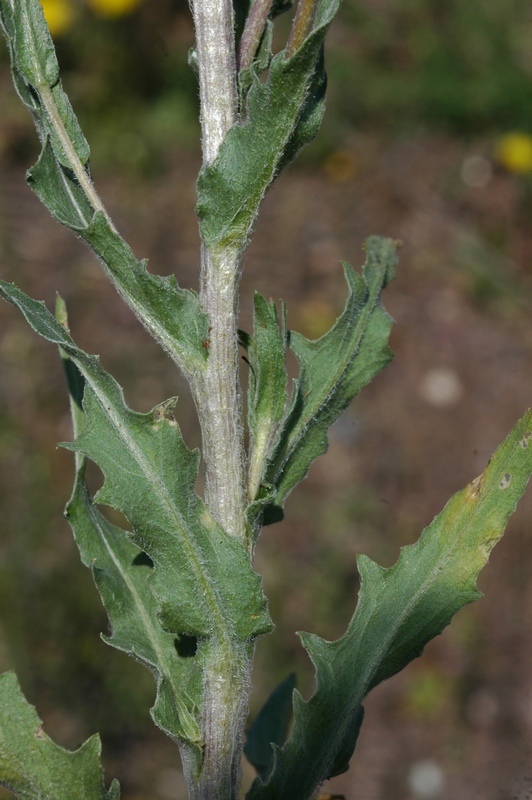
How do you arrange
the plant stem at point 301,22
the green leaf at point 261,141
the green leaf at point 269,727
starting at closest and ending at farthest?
the green leaf at point 261,141 → the plant stem at point 301,22 → the green leaf at point 269,727

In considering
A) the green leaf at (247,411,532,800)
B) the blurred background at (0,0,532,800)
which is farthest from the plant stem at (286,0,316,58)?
the blurred background at (0,0,532,800)

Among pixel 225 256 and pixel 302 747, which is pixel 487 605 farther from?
pixel 225 256

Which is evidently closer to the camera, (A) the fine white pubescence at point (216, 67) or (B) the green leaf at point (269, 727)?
(A) the fine white pubescence at point (216, 67)

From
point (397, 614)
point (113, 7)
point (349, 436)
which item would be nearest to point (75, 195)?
point (397, 614)

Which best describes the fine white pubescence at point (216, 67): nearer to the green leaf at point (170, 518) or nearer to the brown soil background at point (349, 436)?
the green leaf at point (170, 518)

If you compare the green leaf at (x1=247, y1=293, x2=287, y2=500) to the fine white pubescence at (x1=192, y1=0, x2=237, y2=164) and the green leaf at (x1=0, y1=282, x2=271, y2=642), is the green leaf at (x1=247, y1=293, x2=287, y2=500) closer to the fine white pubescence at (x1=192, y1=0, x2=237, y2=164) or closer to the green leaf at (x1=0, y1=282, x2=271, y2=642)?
the green leaf at (x1=0, y1=282, x2=271, y2=642)

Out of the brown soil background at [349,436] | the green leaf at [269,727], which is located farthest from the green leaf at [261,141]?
the brown soil background at [349,436]

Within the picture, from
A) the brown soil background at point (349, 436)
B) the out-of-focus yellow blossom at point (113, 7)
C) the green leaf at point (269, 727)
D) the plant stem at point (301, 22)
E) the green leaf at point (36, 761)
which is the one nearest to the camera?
the plant stem at point (301, 22)
